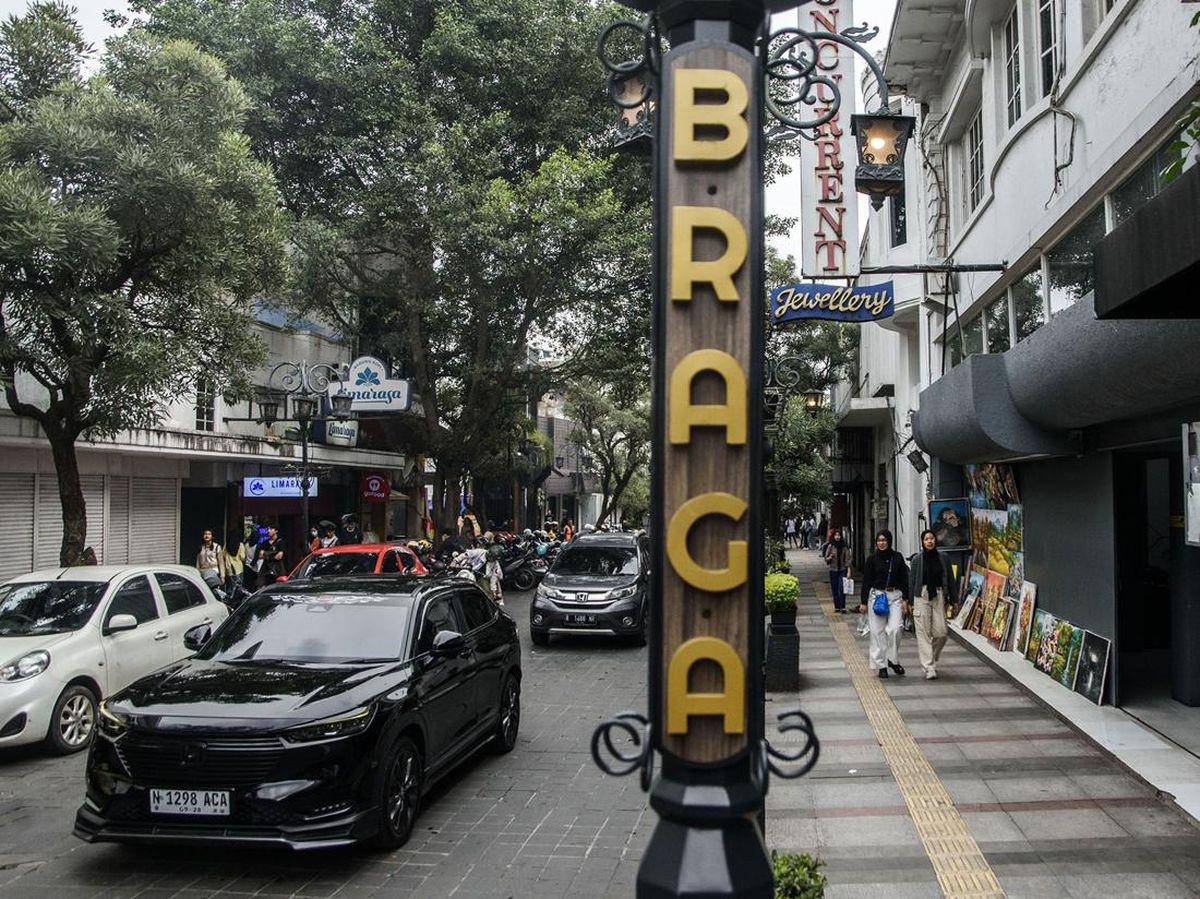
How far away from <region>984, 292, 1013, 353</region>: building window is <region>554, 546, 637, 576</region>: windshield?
252 inches

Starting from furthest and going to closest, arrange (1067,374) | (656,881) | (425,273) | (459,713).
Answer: (425,273), (1067,374), (459,713), (656,881)

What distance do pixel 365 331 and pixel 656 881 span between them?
25581 millimetres

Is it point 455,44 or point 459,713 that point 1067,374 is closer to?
point 459,713

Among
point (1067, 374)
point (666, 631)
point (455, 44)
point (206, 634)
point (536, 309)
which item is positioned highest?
point (455, 44)

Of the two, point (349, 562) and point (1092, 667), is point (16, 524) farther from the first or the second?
point (1092, 667)

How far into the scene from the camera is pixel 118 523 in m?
18.9

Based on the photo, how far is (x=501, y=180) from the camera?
19.6 meters

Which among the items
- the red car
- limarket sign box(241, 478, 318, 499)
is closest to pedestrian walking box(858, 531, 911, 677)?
the red car

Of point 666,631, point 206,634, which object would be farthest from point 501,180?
point 666,631

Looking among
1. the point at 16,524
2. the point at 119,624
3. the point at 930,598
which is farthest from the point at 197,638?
the point at 16,524

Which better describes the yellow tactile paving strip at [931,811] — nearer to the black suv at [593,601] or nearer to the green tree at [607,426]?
the black suv at [593,601]

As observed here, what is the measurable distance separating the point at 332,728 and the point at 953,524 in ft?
39.7

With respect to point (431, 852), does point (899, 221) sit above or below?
above

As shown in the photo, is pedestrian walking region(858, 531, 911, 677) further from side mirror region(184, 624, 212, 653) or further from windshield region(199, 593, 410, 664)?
side mirror region(184, 624, 212, 653)
